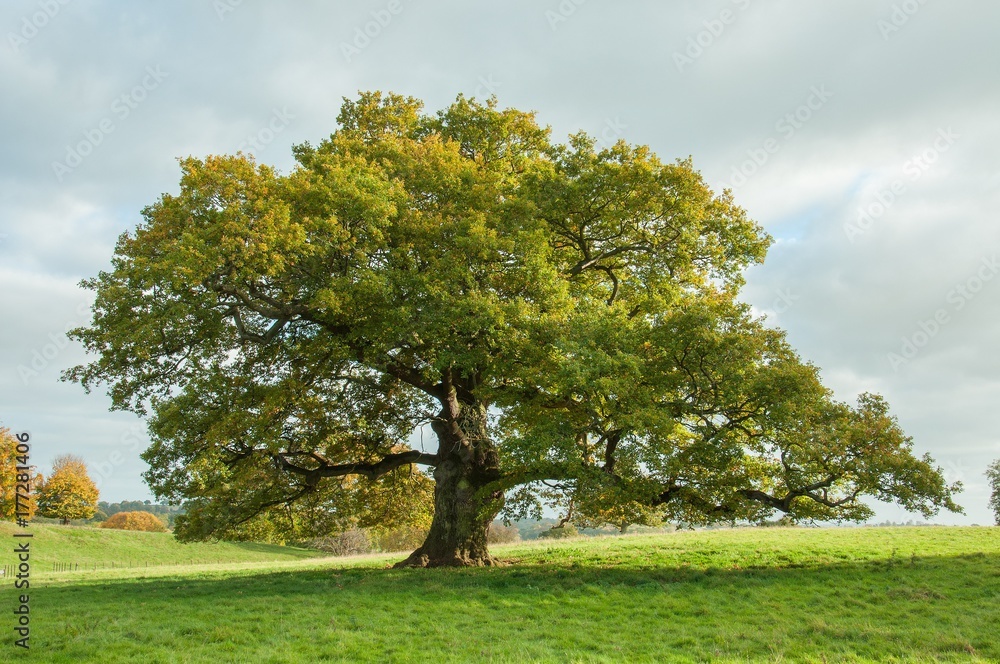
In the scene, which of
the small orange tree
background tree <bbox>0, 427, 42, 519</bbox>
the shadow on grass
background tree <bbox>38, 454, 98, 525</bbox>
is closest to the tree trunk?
the shadow on grass

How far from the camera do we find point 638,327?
767 inches

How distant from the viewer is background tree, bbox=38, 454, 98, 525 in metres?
64.2

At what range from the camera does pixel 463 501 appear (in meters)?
21.9

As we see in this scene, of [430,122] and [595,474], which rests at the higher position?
[430,122]

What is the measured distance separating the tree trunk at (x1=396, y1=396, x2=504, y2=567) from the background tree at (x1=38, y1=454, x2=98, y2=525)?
193ft

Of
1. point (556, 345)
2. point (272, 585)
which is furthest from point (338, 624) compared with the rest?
point (556, 345)

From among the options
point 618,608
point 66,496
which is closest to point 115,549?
point 66,496

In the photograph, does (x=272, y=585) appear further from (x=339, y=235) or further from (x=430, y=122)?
(x=430, y=122)

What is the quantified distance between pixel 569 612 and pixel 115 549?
5750cm

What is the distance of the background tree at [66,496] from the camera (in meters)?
64.2

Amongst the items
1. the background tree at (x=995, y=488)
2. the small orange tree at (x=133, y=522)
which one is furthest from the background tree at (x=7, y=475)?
the background tree at (x=995, y=488)

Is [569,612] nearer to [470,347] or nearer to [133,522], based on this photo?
[470,347]

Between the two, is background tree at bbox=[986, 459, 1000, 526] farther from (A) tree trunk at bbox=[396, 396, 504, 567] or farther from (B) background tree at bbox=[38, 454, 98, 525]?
(B) background tree at bbox=[38, 454, 98, 525]

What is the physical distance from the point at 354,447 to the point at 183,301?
9.11 metres
